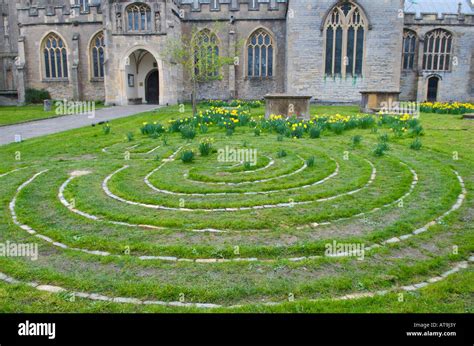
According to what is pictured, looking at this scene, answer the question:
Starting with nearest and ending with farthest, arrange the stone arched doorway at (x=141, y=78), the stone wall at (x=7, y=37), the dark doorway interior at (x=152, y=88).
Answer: the stone arched doorway at (x=141, y=78)
the dark doorway interior at (x=152, y=88)
the stone wall at (x=7, y=37)

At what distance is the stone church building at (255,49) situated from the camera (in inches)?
1146

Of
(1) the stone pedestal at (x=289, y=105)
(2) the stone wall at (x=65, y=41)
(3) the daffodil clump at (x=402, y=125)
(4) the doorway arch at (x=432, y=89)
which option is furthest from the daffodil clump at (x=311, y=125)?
(2) the stone wall at (x=65, y=41)

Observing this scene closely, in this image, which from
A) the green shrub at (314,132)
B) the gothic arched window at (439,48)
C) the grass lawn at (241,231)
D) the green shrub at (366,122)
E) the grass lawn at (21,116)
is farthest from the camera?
the gothic arched window at (439,48)

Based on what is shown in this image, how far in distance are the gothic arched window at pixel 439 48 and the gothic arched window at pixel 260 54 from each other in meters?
12.5

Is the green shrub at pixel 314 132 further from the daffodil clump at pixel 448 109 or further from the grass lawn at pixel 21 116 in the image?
the grass lawn at pixel 21 116

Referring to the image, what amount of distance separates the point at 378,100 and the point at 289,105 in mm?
6653

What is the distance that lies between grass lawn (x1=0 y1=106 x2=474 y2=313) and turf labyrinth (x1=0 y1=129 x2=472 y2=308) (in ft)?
0.07

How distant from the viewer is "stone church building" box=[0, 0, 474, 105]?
95.5 feet

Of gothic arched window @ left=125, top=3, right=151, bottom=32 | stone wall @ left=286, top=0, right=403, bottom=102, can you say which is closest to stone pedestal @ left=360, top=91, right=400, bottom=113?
stone wall @ left=286, top=0, right=403, bottom=102

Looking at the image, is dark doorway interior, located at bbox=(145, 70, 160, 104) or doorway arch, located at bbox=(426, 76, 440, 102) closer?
doorway arch, located at bbox=(426, 76, 440, 102)

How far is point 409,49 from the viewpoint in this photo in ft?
111

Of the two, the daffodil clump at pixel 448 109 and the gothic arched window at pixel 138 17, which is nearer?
the daffodil clump at pixel 448 109

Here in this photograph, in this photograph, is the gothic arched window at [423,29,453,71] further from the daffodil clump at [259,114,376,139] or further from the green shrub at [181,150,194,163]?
the green shrub at [181,150,194,163]
